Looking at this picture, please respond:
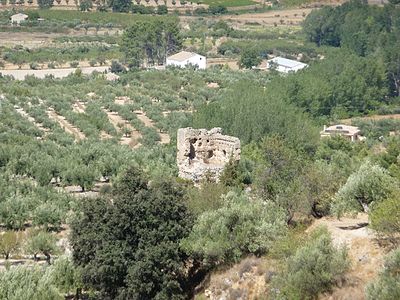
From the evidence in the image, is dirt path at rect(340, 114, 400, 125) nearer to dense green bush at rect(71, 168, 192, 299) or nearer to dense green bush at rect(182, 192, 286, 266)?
dense green bush at rect(182, 192, 286, 266)

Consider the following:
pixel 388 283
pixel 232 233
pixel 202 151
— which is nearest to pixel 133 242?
pixel 232 233

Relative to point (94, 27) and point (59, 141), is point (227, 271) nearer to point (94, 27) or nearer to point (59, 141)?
point (59, 141)

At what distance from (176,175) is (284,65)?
59.8 meters

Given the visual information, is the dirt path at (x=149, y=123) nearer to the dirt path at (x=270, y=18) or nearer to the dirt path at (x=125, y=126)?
the dirt path at (x=125, y=126)

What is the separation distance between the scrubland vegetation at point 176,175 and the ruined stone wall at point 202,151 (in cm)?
94

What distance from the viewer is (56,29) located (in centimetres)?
12094

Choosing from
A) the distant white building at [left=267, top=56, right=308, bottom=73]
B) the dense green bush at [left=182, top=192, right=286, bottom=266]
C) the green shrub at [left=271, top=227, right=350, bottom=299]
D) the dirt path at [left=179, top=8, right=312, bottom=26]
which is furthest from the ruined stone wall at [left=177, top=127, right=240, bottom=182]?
the dirt path at [left=179, top=8, right=312, bottom=26]

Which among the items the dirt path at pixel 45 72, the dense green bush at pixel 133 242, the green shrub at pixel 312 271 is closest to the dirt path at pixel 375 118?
the dirt path at pixel 45 72

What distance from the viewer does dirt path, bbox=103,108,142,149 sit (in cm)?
5869

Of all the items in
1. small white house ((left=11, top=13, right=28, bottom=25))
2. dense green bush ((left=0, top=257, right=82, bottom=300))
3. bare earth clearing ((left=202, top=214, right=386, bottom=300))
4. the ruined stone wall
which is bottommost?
small white house ((left=11, top=13, right=28, bottom=25))

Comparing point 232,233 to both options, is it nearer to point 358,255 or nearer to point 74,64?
point 358,255

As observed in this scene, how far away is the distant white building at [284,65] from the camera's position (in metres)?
93.1

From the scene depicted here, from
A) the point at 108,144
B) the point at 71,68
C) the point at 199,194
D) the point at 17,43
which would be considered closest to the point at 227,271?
the point at 199,194

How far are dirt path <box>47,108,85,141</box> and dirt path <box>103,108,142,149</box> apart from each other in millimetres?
3275
